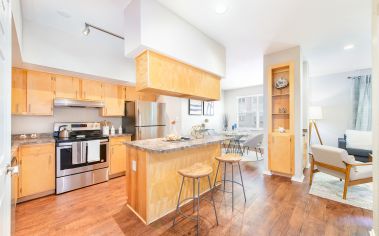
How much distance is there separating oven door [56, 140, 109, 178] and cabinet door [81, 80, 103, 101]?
40.3 inches

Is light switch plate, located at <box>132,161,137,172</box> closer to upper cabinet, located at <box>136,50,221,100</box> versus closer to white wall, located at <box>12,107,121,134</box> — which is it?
upper cabinet, located at <box>136,50,221,100</box>

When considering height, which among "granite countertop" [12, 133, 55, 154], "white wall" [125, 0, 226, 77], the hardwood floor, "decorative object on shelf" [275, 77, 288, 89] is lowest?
the hardwood floor

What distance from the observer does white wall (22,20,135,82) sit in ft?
8.61

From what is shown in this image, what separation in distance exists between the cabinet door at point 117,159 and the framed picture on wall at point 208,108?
350 centimetres

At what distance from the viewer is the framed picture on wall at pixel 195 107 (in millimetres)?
5436

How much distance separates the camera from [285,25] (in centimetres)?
257

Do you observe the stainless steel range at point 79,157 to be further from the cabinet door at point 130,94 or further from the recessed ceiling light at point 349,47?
the recessed ceiling light at point 349,47

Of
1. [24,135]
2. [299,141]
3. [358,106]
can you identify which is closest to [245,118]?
[358,106]

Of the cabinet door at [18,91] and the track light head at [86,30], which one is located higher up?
the track light head at [86,30]

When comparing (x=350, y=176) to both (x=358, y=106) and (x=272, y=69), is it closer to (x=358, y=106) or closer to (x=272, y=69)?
(x=272, y=69)

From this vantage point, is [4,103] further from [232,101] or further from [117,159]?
[232,101]

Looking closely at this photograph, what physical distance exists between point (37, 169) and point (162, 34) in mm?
2947

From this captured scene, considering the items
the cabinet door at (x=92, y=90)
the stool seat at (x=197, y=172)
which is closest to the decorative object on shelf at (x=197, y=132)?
the stool seat at (x=197, y=172)

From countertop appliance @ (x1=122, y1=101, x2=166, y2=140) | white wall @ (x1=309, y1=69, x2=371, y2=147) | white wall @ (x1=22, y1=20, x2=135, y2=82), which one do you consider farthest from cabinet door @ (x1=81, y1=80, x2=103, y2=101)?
white wall @ (x1=309, y1=69, x2=371, y2=147)
